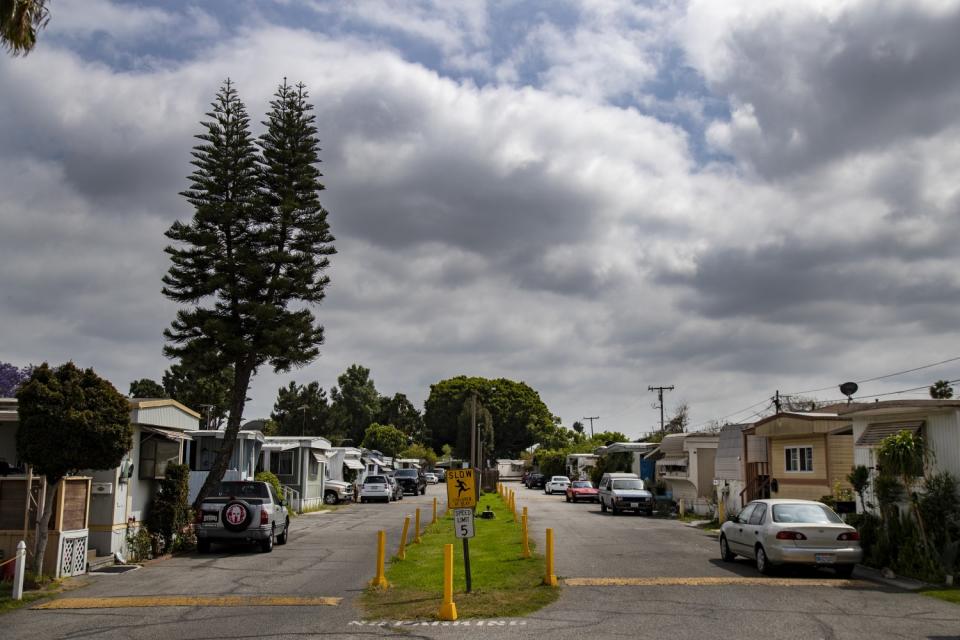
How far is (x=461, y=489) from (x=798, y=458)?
58.2ft

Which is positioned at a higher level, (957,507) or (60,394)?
(60,394)

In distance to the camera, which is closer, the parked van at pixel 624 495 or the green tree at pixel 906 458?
the green tree at pixel 906 458

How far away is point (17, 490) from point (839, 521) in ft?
50.1

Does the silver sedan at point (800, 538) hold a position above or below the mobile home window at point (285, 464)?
below

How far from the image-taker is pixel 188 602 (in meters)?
13.6

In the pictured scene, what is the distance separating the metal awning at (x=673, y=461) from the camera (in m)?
40.6

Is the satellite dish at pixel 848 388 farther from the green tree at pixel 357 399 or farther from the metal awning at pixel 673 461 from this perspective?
the green tree at pixel 357 399

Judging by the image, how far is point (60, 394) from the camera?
15.4 metres

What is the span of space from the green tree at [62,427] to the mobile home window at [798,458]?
67.0 feet

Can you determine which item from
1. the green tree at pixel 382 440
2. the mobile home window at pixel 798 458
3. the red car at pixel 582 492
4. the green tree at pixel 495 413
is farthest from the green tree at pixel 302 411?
the mobile home window at pixel 798 458

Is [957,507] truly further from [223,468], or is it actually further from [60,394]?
[223,468]

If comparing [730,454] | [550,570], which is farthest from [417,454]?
[550,570]

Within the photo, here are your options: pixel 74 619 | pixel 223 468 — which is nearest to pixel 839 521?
pixel 74 619

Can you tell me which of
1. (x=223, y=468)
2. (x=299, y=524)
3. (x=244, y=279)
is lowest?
(x=299, y=524)
